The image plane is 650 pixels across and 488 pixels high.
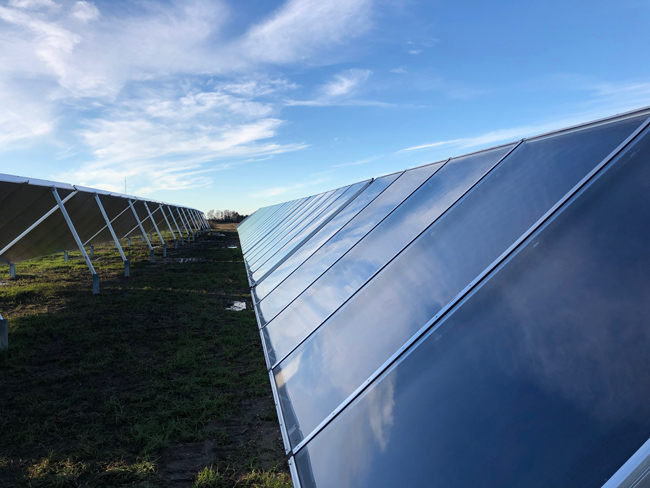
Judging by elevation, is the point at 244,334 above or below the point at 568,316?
below

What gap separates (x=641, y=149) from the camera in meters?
2.26

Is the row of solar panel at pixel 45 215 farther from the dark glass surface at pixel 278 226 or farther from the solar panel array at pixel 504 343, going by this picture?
the solar panel array at pixel 504 343

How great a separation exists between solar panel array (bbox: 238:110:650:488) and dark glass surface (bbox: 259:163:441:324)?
1.54 metres

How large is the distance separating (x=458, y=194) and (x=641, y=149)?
1.74 meters

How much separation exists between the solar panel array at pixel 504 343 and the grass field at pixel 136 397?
4.36ft

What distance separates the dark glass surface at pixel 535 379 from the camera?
59.5 inches

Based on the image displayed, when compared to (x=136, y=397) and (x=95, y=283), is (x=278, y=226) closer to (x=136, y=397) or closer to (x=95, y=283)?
(x=95, y=283)

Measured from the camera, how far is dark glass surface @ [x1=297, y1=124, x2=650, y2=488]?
A: 4.96ft

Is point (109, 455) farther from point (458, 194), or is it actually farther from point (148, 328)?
point (148, 328)

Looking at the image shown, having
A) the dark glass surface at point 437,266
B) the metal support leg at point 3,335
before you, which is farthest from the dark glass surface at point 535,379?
the metal support leg at point 3,335

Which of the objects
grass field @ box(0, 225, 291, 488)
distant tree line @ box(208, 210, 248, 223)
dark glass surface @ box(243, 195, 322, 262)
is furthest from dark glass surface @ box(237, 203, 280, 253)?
distant tree line @ box(208, 210, 248, 223)

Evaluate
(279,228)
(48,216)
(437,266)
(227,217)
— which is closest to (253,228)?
(279,228)

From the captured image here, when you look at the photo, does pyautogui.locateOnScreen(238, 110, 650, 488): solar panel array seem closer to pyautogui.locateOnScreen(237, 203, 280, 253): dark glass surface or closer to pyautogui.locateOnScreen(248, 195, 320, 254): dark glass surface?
pyautogui.locateOnScreen(248, 195, 320, 254): dark glass surface

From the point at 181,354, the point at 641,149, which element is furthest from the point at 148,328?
the point at 641,149
